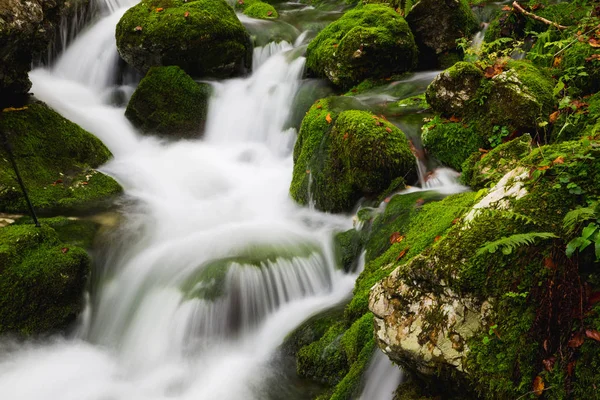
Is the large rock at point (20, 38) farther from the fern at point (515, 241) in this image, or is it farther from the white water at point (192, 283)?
the fern at point (515, 241)

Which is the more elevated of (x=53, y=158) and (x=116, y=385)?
(x=53, y=158)

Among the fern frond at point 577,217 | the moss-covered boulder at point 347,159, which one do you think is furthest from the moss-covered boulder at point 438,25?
the fern frond at point 577,217

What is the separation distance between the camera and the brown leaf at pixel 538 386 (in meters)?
2.05

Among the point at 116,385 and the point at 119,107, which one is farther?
the point at 119,107

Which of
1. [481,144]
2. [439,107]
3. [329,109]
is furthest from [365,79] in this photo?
[481,144]

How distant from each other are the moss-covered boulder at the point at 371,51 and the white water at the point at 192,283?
1509 mm

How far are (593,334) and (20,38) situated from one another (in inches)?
341

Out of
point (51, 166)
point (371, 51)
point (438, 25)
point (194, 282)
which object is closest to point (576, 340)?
point (194, 282)

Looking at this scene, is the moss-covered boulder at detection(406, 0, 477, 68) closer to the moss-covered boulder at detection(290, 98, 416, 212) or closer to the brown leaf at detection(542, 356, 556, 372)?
the moss-covered boulder at detection(290, 98, 416, 212)

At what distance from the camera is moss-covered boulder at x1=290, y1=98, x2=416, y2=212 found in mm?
6105

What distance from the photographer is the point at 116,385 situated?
182 inches

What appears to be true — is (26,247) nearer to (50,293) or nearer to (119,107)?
(50,293)

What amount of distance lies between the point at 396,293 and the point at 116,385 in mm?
3470

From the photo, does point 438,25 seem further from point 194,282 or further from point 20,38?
point 20,38
